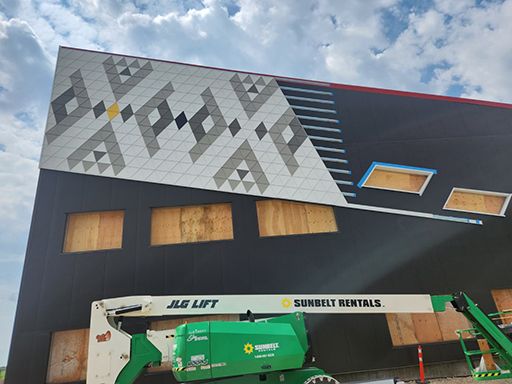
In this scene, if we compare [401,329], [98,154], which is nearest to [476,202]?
[401,329]

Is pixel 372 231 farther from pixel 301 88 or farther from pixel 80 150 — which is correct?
pixel 80 150

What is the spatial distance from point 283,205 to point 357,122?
5.17 m

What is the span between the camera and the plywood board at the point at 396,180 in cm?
1297

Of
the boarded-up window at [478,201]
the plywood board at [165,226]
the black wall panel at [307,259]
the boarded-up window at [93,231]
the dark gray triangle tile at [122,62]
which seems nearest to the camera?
the black wall panel at [307,259]

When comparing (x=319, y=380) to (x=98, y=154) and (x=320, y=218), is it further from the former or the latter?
(x=98, y=154)

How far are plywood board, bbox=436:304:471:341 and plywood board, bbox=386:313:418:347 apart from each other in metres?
1.11

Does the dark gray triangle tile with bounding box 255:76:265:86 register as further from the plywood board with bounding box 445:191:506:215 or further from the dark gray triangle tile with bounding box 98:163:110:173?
the plywood board with bounding box 445:191:506:215

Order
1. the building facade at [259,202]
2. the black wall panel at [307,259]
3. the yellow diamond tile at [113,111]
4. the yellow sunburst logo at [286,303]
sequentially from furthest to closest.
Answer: the yellow diamond tile at [113,111]
the building facade at [259,202]
the black wall panel at [307,259]
the yellow sunburst logo at [286,303]

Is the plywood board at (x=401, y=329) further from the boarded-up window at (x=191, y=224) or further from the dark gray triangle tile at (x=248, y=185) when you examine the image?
the dark gray triangle tile at (x=248, y=185)

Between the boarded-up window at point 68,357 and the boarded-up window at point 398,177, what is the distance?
11845mm

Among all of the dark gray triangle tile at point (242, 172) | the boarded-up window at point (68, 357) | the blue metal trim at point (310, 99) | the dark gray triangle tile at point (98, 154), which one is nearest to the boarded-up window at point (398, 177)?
the blue metal trim at point (310, 99)

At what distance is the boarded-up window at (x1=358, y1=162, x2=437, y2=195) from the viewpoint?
A: 12945mm

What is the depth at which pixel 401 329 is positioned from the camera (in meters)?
11.0

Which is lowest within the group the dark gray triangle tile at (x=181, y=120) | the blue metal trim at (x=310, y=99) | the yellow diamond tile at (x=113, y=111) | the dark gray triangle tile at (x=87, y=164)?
the dark gray triangle tile at (x=87, y=164)
